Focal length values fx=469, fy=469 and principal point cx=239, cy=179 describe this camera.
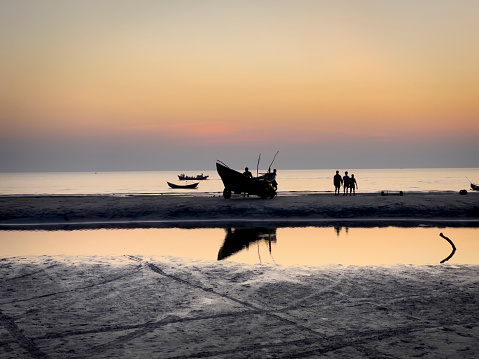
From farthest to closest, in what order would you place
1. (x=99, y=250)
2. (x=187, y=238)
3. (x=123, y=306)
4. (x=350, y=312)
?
1. (x=187, y=238)
2. (x=99, y=250)
3. (x=123, y=306)
4. (x=350, y=312)

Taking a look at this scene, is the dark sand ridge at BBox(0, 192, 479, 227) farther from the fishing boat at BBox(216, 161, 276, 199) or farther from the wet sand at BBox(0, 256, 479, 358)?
the wet sand at BBox(0, 256, 479, 358)

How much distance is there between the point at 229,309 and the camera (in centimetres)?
792

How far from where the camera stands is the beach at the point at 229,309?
6.09 m

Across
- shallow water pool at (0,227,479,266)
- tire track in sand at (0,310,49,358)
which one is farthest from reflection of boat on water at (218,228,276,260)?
tire track in sand at (0,310,49,358)

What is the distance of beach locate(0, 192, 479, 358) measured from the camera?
6094 millimetres

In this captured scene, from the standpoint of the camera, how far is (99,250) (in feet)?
50.5

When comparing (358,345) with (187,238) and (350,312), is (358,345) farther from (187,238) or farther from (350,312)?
(187,238)

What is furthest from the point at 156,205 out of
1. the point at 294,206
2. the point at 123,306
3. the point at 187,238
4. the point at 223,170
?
the point at 123,306

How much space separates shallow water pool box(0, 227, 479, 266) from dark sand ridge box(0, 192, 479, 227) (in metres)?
4.00

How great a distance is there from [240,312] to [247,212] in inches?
757

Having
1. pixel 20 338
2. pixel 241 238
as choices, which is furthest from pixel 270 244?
pixel 20 338

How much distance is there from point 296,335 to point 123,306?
10.8 feet

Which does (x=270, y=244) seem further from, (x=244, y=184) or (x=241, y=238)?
(x=244, y=184)

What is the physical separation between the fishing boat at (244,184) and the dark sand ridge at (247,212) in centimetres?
308
